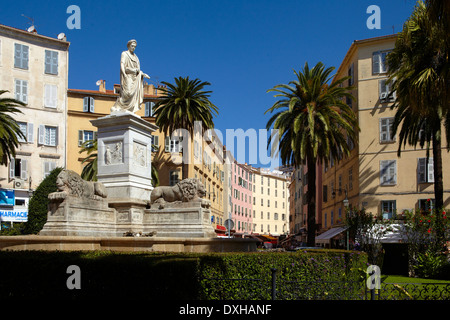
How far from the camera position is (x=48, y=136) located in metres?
48.6

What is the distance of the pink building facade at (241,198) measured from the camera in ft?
305

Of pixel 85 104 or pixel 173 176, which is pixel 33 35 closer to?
pixel 85 104

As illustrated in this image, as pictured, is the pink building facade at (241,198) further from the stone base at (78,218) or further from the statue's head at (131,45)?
the stone base at (78,218)

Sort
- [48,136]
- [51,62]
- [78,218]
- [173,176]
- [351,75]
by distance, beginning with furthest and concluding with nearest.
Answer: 1. [173,176]
2. [51,62]
3. [48,136]
4. [351,75]
5. [78,218]

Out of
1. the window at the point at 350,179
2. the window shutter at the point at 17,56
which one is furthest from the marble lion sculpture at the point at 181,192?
the window shutter at the point at 17,56

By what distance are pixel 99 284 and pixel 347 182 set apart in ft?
131

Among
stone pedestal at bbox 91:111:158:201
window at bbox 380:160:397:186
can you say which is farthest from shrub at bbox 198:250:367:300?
window at bbox 380:160:397:186

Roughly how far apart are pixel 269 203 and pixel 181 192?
10106cm

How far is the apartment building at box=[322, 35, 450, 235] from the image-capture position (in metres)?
39.5

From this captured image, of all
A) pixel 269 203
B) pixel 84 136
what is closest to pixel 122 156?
pixel 84 136

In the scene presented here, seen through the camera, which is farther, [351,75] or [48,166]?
[48,166]

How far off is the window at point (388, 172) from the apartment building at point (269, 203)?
67.3m
